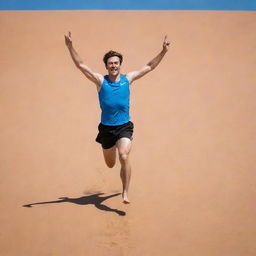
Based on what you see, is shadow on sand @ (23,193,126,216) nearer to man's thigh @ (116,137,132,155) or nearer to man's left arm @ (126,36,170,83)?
man's thigh @ (116,137,132,155)

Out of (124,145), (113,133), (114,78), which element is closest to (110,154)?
(113,133)

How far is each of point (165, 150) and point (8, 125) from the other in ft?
10.5

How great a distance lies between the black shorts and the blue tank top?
0.05 metres

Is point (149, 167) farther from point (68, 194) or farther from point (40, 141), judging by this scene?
point (40, 141)

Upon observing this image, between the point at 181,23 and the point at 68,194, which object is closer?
the point at 68,194

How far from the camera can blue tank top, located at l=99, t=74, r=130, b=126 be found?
418 cm

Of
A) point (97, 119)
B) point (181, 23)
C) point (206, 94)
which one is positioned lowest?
point (97, 119)

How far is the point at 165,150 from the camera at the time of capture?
622cm

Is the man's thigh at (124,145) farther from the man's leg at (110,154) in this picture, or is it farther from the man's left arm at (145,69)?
the man's left arm at (145,69)

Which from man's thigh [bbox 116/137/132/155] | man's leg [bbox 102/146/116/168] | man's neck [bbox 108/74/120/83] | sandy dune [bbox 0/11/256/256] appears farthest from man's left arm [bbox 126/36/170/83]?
sandy dune [bbox 0/11/256/256]

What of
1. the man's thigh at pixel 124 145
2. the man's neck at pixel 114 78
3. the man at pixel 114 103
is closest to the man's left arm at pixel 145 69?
the man at pixel 114 103

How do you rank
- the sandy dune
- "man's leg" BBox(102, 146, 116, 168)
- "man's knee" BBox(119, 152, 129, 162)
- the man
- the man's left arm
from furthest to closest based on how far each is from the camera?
"man's leg" BBox(102, 146, 116, 168), the man's left arm, the man, "man's knee" BBox(119, 152, 129, 162), the sandy dune

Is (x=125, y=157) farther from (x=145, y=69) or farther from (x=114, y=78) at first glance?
(x=145, y=69)

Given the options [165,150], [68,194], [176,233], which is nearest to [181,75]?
[165,150]
